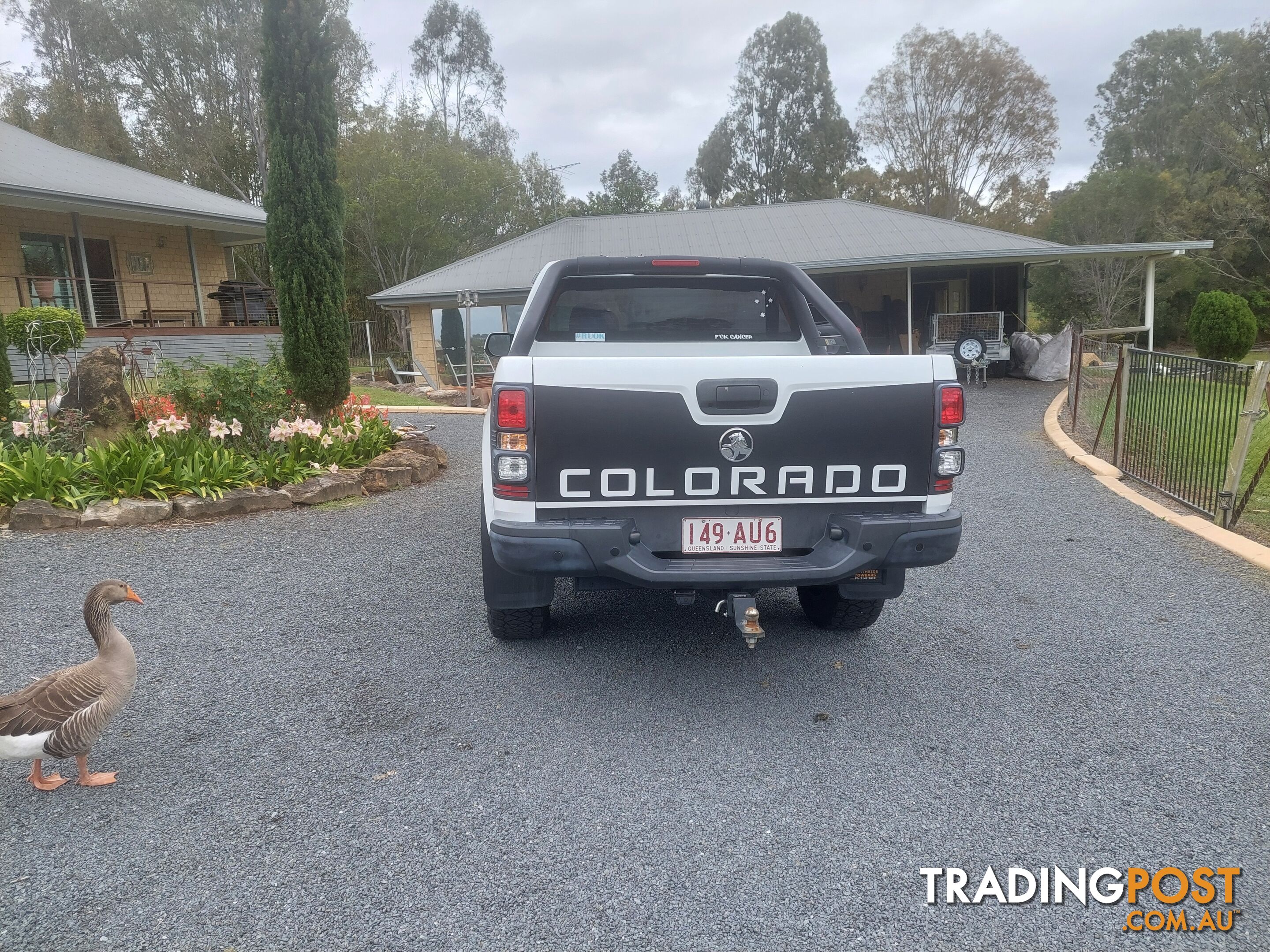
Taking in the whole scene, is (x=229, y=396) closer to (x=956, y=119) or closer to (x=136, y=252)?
(x=136, y=252)

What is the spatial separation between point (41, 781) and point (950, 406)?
11.7 ft

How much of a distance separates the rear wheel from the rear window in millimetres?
1484

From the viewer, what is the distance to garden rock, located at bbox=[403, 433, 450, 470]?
29.6 feet

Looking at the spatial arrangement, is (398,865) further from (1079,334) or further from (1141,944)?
(1079,334)

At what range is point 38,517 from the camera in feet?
20.9

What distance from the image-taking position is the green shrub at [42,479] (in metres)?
6.54

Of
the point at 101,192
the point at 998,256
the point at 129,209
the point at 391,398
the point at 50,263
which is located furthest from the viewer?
the point at 50,263

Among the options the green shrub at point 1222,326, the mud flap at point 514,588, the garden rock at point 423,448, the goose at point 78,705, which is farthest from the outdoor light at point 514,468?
the green shrub at point 1222,326

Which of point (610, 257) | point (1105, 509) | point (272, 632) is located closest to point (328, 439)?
point (272, 632)

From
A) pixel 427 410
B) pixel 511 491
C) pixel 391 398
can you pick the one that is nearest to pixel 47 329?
pixel 427 410

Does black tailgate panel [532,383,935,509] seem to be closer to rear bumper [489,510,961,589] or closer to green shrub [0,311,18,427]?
rear bumper [489,510,961,589]

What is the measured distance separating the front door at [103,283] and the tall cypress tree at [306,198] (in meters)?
13.0

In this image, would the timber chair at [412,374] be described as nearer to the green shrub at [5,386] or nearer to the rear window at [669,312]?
the green shrub at [5,386]

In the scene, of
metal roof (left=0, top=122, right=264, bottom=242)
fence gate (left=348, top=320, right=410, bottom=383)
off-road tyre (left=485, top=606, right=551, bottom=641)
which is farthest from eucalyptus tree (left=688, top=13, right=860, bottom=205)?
off-road tyre (left=485, top=606, right=551, bottom=641)
